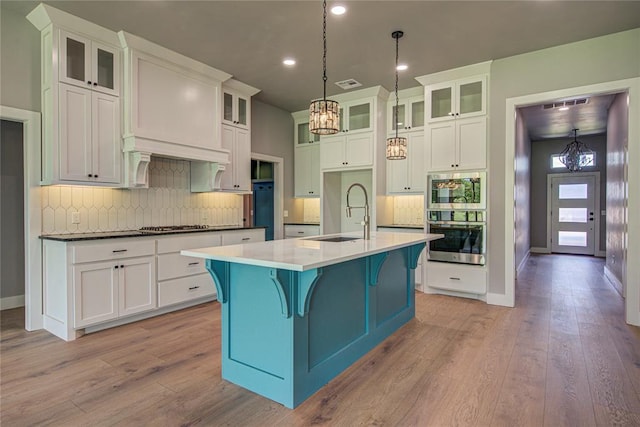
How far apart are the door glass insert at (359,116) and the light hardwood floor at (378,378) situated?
122 inches

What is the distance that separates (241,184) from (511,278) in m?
3.71

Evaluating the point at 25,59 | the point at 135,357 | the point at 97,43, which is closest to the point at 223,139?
the point at 97,43

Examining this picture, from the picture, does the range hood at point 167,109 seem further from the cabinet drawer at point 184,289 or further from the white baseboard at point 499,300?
the white baseboard at point 499,300

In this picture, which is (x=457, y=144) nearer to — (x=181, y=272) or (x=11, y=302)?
(x=181, y=272)

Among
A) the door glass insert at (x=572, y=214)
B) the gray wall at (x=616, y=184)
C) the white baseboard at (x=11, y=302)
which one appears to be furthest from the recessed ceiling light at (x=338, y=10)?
the door glass insert at (x=572, y=214)

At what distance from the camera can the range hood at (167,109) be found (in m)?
3.68

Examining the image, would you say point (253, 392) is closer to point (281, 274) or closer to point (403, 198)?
point (281, 274)

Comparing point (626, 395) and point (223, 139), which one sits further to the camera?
point (223, 139)

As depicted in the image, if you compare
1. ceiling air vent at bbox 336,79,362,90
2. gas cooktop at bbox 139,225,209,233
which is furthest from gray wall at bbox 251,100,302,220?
gas cooktop at bbox 139,225,209,233

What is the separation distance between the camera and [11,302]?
4.08 metres

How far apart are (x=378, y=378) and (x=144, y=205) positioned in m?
3.30

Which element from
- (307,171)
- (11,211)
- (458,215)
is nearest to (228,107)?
(307,171)

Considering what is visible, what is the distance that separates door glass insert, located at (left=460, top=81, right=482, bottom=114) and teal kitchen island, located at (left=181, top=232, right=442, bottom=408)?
8.57 ft

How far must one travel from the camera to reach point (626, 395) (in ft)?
7.29
